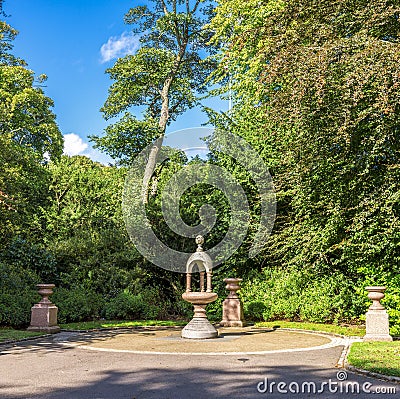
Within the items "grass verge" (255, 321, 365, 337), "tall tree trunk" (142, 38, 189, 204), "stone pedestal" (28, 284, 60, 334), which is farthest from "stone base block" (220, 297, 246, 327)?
"tall tree trunk" (142, 38, 189, 204)

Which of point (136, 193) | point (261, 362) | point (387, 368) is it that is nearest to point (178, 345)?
point (261, 362)

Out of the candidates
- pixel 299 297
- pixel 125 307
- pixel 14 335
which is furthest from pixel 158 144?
pixel 14 335

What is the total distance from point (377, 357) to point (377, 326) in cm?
289

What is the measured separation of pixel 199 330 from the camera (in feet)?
37.8

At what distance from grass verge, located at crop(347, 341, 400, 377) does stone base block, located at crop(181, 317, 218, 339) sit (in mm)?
3496

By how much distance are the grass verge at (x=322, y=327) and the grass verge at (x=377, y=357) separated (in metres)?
2.47

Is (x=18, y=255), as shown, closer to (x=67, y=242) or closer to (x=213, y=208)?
(x=67, y=242)

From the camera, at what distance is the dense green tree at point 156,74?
73.9 ft

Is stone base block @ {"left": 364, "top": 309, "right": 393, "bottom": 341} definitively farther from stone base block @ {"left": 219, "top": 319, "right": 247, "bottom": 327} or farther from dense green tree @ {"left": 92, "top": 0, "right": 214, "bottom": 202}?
dense green tree @ {"left": 92, "top": 0, "right": 214, "bottom": 202}

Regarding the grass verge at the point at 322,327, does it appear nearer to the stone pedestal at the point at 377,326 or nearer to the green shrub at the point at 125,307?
the stone pedestal at the point at 377,326

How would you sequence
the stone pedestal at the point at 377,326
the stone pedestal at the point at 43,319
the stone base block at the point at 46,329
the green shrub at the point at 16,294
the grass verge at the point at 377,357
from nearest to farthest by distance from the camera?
the grass verge at the point at 377,357
the stone pedestal at the point at 377,326
the stone base block at the point at 46,329
the stone pedestal at the point at 43,319
the green shrub at the point at 16,294

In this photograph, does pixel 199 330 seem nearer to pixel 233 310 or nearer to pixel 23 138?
pixel 233 310

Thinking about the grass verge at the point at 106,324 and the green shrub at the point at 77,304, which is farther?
the green shrub at the point at 77,304

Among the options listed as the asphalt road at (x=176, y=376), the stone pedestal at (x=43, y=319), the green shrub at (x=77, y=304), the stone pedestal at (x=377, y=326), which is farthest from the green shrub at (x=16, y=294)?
the stone pedestal at (x=377, y=326)
